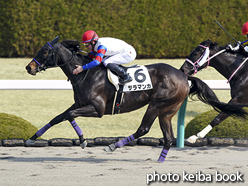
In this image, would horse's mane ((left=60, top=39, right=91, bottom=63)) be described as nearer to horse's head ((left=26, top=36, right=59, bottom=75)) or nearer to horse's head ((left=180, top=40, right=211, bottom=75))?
horse's head ((left=26, top=36, right=59, bottom=75))

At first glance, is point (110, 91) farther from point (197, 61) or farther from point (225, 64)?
point (225, 64)

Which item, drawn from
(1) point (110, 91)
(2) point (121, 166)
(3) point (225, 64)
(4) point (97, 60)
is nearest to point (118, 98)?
(1) point (110, 91)

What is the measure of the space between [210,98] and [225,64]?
0.79 m

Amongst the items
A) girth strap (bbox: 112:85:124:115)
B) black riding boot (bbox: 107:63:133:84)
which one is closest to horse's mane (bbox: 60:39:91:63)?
black riding boot (bbox: 107:63:133:84)

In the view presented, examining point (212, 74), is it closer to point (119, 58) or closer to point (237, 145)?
point (237, 145)

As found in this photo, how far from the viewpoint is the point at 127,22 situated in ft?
35.6

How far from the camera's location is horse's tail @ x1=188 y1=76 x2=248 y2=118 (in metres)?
4.86

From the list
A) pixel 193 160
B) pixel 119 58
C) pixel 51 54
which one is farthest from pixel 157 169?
pixel 51 54

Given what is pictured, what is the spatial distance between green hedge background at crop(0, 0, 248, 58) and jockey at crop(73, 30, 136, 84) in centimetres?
594

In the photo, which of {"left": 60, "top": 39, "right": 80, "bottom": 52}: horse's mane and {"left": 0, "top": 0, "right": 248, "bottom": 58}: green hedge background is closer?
{"left": 60, "top": 39, "right": 80, "bottom": 52}: horse's mane

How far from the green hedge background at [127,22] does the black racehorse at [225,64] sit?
18.3ft

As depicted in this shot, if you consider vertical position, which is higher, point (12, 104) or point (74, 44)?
point (74, 44)

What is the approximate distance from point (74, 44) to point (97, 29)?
5981mm

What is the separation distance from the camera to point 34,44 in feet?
34.7
